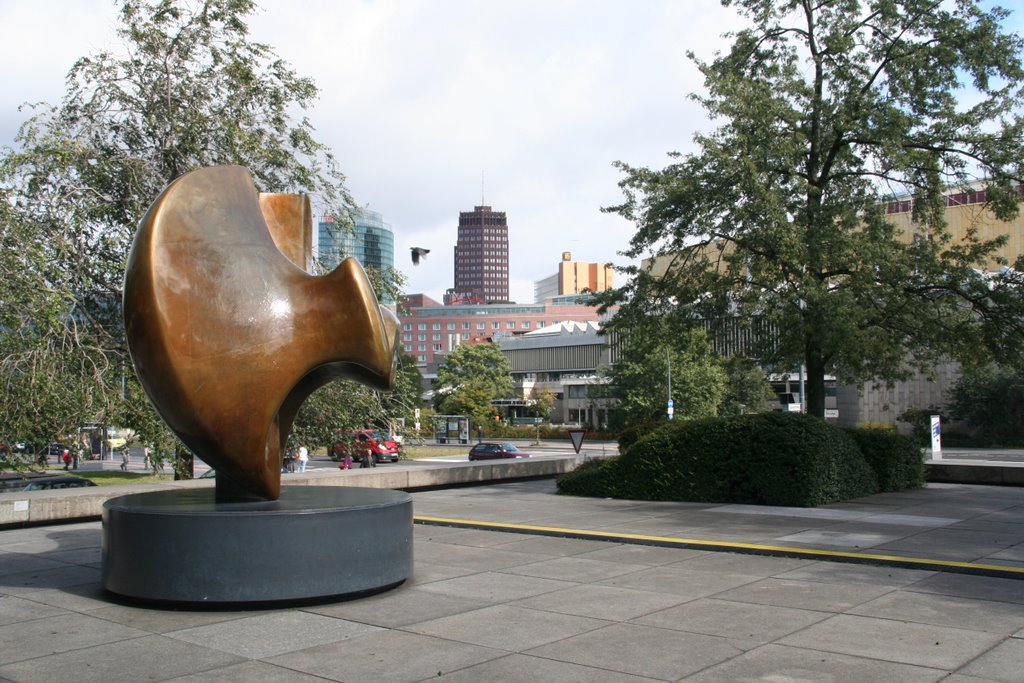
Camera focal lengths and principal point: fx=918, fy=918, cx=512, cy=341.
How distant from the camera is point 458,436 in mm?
65812

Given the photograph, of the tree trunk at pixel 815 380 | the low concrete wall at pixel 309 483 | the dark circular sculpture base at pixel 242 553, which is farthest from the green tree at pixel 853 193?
the dark circular sculpture base at pixel 242 553

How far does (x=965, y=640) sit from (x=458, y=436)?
59.9 m

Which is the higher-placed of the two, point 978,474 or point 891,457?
point 891,457

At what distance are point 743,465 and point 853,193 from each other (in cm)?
687

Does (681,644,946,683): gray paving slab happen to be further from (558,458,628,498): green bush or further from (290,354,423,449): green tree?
(290,354,423,449): green tree

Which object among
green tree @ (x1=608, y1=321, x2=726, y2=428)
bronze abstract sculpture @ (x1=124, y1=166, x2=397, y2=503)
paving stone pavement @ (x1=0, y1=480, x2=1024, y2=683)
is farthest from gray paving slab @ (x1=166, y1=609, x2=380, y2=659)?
green tree @ (x1=608, y1=321, x2=726, y2=428)

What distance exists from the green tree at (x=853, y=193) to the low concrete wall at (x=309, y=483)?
20.0 feet

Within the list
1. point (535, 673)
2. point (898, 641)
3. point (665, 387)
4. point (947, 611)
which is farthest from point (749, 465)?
point (665, 387)

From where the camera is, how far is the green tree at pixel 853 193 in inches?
677

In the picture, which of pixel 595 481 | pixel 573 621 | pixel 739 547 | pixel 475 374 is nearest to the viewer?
pixel 573 621

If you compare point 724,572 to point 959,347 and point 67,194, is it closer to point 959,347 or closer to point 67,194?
point 959,347

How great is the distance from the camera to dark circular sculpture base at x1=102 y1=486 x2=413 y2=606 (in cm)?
762

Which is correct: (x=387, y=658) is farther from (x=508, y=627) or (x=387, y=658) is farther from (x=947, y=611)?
(x=947, y=611)

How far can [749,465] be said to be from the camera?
16.2 meters
